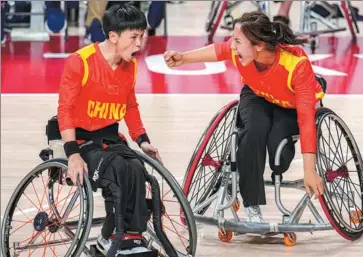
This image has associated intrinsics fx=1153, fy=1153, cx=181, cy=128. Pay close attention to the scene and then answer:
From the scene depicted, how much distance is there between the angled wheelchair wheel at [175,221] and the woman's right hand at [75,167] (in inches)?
10.4

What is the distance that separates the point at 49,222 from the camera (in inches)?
184

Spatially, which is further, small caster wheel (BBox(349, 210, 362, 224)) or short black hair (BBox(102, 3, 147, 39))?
small caster wheel (BBox(349, 210, 362, 224))

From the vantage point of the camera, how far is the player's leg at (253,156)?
5.05 m

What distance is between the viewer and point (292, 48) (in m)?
5.06

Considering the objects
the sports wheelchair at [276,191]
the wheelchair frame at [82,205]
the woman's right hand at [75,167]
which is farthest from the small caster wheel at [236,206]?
the woman's right hand at [75,167]

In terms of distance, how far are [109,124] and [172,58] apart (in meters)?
0.59

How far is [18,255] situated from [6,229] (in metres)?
0.20

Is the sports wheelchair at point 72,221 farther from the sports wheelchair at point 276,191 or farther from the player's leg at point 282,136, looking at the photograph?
the player's leg at point 282,136

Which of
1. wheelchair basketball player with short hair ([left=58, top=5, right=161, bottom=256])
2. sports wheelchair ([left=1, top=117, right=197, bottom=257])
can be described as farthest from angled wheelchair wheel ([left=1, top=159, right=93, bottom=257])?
wheelchair basketball player with short hair ([left=58, top=5, right=161, bottom=256])

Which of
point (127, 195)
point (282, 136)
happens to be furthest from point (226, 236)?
point (127, 195)

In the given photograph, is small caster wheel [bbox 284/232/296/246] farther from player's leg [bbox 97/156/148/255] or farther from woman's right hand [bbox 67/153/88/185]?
woman's right hand [bbox 67/153/88/185]

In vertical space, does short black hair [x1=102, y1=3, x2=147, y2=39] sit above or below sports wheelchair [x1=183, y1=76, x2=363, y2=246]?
above

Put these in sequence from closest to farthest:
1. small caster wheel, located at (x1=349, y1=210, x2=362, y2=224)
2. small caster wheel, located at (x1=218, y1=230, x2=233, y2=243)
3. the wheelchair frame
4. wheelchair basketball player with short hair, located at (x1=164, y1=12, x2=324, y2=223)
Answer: the wheelchair frame
wheelchair basketball player with short hair, located at (x1=164, y1=12, x2=324, y2=223)
small caster wheel, located at (x1=218, y1=230, x2=233, y2=243)
small caster wheel, located at (x1=349, y1=210, x2=362, y2=224)

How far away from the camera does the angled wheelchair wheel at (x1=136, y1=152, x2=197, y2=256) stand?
452cm
